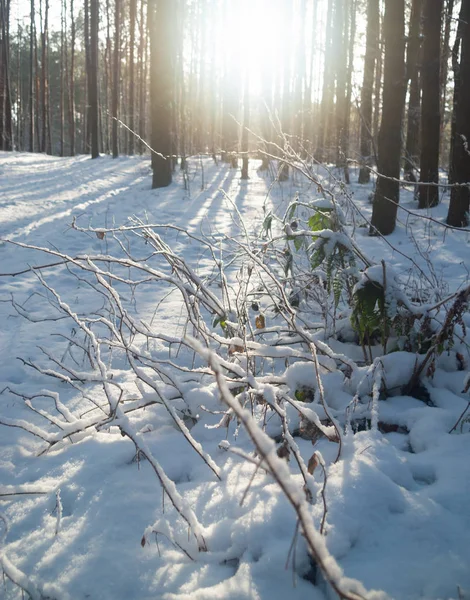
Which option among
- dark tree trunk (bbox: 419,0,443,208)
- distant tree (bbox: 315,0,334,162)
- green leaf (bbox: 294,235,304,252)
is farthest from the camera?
distant tree (bbox: 315,0,334,162)

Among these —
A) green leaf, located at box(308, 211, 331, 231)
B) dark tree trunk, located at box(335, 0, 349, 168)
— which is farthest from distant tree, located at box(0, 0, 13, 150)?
green leaf, located at box(308, 211, 331, 231)

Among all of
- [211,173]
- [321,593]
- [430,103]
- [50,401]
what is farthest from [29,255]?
[211,173]

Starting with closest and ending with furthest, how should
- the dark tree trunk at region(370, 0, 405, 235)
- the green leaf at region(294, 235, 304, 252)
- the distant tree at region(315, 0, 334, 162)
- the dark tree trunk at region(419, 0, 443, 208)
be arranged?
the green leaf at region(294, 235, 304, 252) < the dark tree trunk at region(370, 0, 405, 235) < the dark tree trunk at region(419, 0, 443, 208) < the distant tree at region(315, 0, 334, 162)

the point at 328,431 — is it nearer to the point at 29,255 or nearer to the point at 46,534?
the point at 46,534

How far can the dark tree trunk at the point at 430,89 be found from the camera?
6305 millimetres

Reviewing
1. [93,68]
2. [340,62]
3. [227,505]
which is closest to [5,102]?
[93,68]

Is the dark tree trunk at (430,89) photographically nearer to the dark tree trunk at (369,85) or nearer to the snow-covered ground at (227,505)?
the dark tree trunk at (369,85)

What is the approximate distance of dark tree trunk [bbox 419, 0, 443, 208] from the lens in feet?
20.7

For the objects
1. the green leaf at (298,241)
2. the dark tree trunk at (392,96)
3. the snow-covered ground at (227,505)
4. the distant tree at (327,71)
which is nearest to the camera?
the snow-covered ground at (227,505)

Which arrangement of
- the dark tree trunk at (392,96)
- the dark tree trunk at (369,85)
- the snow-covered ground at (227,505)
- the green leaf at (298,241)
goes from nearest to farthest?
1. the snow-covered ground at (227,505)
2. the green leaf at (298,241)
3. the dark tree trunk at (392,96)
4. the dark tree trunk at (369,85)

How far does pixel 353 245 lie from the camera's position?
2.07 metres

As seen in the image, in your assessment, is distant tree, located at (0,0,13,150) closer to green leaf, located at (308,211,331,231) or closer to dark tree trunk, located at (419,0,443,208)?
dark tree trunk, located at (419,0,443,208)

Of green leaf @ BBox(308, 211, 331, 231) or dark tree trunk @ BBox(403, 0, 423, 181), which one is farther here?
dark tree trunk @ BBox(403, 0, 423, 181)

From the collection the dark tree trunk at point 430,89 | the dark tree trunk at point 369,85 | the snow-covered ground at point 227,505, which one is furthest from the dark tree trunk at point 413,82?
the snow-covered ground at point 227,505
